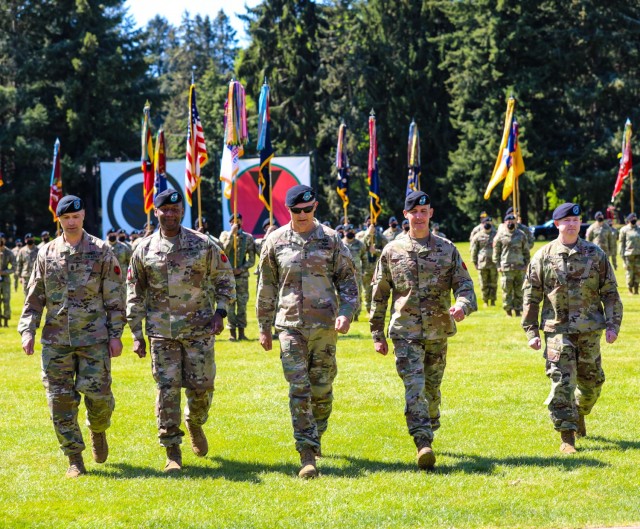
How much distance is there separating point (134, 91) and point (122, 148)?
3.68m

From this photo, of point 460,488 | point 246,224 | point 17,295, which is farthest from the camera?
point 246,224

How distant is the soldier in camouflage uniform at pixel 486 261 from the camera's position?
24.0 meters

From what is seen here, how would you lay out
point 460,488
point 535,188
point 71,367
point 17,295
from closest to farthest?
point 460,488 < point 71,367 < point 17,295 < point 535,188

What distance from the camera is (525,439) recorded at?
9.56 metres

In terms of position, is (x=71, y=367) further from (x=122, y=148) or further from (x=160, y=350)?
Answer: (x=122, y=148)

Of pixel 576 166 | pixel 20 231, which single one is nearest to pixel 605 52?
pixel 576 166

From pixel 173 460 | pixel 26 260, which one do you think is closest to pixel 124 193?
pixel 26 260

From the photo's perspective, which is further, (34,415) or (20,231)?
(20,231)

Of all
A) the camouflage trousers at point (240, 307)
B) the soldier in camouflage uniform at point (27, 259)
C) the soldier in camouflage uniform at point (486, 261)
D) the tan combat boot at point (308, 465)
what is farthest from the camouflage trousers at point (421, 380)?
the soldier in camouflage uniform at point (27, 259)

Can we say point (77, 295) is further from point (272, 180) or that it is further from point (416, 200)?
point (272, 180)

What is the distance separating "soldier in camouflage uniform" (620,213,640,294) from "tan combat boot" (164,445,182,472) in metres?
20.3

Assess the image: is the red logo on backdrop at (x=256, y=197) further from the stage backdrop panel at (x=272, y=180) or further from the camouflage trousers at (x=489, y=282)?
the camouflage trousers at (x=489, y=282)

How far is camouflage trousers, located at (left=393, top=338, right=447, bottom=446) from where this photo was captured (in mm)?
8438

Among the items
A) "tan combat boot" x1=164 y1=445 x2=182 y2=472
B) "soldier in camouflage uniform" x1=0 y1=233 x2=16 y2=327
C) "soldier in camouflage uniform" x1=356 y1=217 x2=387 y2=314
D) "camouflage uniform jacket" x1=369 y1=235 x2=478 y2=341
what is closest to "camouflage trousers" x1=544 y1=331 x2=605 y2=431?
"camouflage uniform jacket" x1=369 y1=235 x2=478 y2=341
